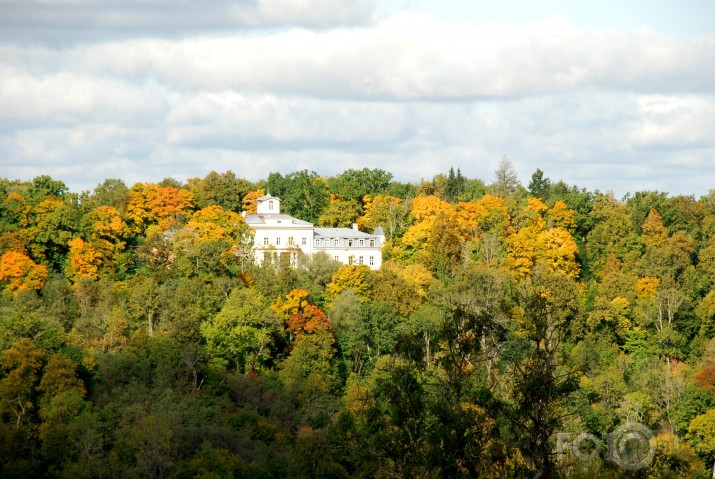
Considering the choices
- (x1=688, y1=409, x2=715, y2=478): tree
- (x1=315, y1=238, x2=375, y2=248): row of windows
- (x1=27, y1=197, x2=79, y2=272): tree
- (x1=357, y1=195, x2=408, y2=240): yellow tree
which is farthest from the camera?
(x1=357, y1=195, x2=408, y2=240): yellow tree

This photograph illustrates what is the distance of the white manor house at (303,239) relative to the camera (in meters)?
78.1

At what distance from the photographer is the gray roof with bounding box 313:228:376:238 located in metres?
80.7

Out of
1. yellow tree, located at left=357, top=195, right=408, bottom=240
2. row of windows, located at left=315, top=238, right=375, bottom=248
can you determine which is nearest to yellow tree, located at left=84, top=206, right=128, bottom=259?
row of windows, located at left=315, top=238, right=375, bottom=248

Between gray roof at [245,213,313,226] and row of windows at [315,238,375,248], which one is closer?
gray roof at [245,213,313,226]

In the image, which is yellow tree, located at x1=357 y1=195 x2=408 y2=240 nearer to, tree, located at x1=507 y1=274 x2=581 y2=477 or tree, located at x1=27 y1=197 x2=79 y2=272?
tree, located at x1=27 y1=197 x2=79 y2=272

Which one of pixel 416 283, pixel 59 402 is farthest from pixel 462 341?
pixel 416 283

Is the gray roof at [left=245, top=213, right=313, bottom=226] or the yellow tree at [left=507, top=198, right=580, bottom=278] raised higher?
the gray roof at [left=245, top=213, right=313, bottom=226]

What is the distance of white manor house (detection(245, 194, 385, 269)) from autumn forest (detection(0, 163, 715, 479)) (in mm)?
1327

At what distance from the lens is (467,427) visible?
3250 cm

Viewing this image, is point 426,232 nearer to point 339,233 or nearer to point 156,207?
point 339,233

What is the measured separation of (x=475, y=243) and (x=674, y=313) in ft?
41.1

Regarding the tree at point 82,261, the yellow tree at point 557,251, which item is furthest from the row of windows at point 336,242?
the tree at point 82,261

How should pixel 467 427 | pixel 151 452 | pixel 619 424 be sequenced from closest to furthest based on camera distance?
pixel 467 427 < pixel 151 452 < pixel 619 424

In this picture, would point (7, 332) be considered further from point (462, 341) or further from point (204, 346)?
point (462, 341)
